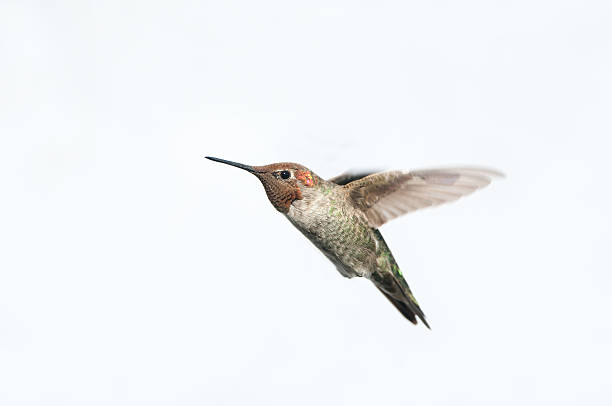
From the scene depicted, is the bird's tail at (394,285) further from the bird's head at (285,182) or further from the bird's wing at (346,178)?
the bird's head at (285,182)

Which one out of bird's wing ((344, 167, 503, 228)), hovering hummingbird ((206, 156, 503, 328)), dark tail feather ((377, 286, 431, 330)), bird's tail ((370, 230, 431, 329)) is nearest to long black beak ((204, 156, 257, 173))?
hovering hummingbird ((206, 156, 503, 328))

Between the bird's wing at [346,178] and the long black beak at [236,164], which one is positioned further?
the bird's wing at [346,178]

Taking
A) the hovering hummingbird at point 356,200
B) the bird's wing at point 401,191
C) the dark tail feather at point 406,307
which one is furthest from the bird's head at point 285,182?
the dark tail feather at point 406,307

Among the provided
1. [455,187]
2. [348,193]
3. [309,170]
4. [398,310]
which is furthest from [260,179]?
[398,310]

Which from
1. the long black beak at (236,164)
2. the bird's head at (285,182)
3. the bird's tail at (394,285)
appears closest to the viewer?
the long black beak at (236,164)

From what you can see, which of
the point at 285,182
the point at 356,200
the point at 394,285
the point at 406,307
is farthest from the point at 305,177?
the point at 406,307

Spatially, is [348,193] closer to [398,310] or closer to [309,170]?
[309,170]

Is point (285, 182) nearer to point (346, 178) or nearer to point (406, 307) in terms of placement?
point (346, 178)
